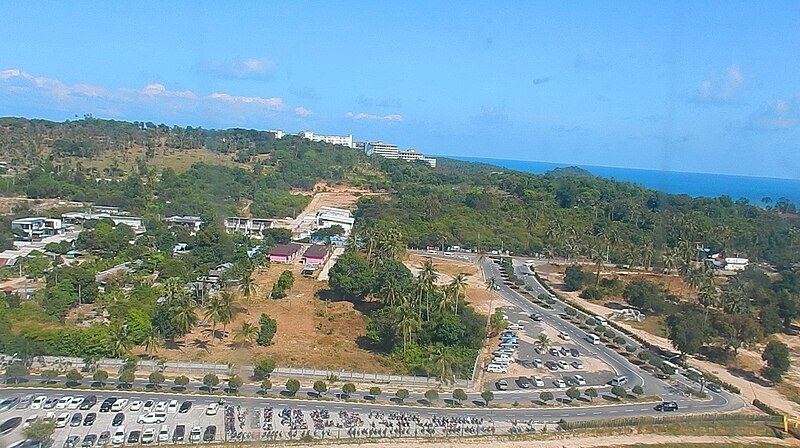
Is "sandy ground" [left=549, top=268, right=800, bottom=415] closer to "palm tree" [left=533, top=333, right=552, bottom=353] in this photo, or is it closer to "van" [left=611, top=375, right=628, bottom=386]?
"van" [left=611, top=375, right=628, bottom=386]

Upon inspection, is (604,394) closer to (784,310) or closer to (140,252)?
(784,310)

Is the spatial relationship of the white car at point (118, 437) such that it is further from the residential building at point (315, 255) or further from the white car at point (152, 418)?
the residential building at point (315, 255)

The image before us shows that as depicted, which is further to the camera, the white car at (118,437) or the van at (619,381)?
the van at (619,381)

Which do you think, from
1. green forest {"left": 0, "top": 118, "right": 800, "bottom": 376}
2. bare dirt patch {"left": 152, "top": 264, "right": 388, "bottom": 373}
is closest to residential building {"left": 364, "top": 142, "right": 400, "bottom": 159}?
green forest {"left": 0, "top": 118, "right": 800, "bottom": 376}

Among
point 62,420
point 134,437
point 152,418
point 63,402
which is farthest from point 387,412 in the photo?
point 63,402

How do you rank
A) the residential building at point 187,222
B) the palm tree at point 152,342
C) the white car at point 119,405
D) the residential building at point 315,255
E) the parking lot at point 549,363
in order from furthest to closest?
the residential building at point 187,222 → the residential building at point 315,255 → the parking lot at point 549,363 → the palm tree at point 152,342 → the white car at point 119,405

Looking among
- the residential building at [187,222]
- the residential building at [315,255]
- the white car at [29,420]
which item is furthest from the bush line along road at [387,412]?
the residential building at [187,222]
